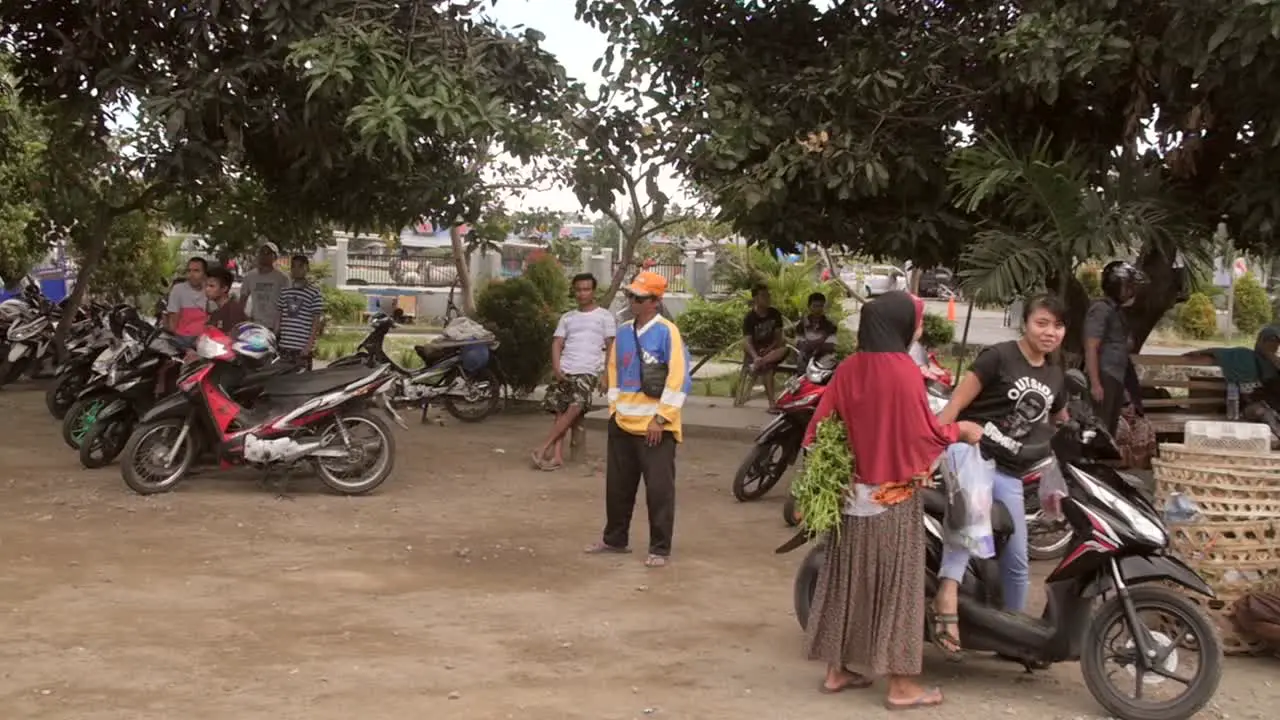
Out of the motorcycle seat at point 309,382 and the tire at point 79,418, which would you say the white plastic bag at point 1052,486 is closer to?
the motorcycle seat at point 309,382

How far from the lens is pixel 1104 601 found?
5125 mm

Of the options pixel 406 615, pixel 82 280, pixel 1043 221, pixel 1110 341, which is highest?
pixel 1043 221

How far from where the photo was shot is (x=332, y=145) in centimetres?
1112

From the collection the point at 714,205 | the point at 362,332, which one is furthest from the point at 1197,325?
the point at 714,205

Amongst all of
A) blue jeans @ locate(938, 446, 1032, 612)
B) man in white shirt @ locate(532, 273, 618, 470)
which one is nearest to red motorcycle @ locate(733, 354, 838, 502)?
man in white shirt @ locate(532, 273, 618, 470)

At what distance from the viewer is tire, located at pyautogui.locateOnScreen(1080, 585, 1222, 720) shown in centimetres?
488

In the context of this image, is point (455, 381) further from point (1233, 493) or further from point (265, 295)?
point (1233, 493)

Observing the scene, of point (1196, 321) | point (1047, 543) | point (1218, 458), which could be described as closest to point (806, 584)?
point (1218, 458)

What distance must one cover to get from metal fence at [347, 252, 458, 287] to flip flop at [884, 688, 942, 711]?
27.6 m

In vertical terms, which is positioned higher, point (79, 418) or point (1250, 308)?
point (1250, 308)

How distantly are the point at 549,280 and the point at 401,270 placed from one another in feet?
60.2

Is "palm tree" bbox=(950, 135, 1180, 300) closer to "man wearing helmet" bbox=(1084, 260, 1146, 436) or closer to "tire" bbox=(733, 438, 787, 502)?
"man wearing helmet" bbox=(1084, 260, 1146, 436)

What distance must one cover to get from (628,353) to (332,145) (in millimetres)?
4534

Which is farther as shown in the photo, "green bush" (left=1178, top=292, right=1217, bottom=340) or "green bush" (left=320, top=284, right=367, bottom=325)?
"green bush" (left=1178, top=292, right=1217, bottom=340)
